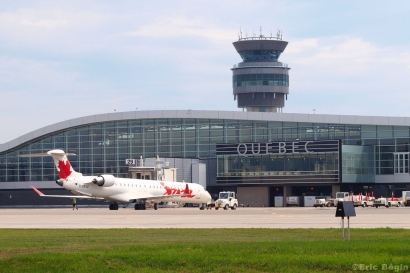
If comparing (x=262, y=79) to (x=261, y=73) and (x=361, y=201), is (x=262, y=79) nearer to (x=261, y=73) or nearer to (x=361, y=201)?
(x=261, y=73)

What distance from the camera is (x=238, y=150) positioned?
112 metres

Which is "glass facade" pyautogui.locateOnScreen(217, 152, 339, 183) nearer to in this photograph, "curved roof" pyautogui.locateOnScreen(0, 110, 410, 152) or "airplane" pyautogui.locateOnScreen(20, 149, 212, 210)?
"curved roof" pyautogui.locateOnScreen(0, 110, 410, 152)

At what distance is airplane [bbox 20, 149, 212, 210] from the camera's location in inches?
3056

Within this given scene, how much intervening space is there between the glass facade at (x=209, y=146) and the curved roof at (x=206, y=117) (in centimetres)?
78

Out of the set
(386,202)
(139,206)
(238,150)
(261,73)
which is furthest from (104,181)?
Result: (261,73)

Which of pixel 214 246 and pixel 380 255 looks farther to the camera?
pixel 214 246

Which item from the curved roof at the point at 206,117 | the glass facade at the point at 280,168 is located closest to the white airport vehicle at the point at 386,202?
the glass facade at the point at 280,168

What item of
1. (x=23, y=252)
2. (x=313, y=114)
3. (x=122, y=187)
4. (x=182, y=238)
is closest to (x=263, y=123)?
(x=313, y=114)

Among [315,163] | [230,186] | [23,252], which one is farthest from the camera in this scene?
[230,186]

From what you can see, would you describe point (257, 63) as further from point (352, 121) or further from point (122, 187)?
point (122, 187)

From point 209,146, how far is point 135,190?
118 ft

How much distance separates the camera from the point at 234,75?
600 feet

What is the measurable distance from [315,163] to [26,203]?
47.9 m

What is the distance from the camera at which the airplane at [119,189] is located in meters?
77.6
